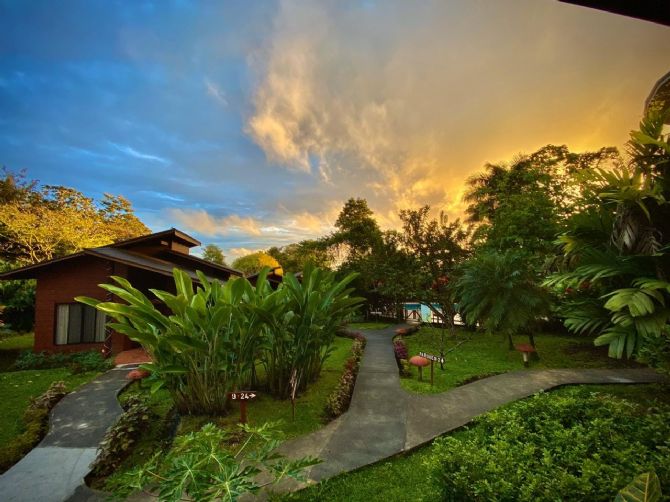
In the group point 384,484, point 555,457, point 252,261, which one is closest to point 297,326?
point 384,484

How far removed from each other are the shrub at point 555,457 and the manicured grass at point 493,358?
3.94m

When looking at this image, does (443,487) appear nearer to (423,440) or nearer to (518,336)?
(423,440)

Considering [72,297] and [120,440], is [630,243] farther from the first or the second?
[72,297]

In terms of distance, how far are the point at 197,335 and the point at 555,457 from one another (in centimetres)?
515

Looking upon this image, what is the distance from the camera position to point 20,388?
8.51 meters

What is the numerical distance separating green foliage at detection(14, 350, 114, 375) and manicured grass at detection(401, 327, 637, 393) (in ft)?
32.9

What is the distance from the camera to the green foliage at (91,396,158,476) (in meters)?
4.59

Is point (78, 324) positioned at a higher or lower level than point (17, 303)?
lower

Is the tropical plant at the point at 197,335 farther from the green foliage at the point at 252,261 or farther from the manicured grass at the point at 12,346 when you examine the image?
the green foliage at the point at 252,261

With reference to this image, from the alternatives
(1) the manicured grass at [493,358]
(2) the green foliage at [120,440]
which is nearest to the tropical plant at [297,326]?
(2) the green foliage at [120,440]

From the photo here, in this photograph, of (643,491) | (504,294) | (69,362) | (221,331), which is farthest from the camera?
(69,362)

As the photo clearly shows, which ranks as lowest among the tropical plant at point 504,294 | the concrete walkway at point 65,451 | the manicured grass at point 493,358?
the manicured grass at point 493,358

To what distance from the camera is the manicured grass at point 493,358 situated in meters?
8.45

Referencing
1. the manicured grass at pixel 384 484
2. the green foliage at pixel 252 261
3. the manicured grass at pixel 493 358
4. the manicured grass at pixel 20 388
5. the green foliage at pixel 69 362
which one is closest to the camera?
the manicured grass at pixel 384 484
